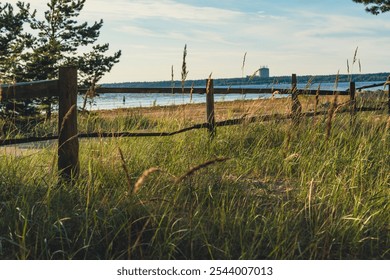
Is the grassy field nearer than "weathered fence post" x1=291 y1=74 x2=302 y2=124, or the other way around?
the grassy field

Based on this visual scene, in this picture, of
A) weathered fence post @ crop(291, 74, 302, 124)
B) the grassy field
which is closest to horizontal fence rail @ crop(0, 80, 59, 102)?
the grassy field

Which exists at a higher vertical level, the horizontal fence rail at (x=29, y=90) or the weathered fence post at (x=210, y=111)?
the horizontal fence rail at (x=29, y=90)

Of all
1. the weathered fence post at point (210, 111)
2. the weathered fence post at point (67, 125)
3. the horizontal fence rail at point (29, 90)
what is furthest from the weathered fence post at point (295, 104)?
the horizontal fence rail at point (29, 90)

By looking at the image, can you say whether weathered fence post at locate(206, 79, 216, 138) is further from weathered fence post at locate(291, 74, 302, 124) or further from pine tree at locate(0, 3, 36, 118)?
pine tree at locate(0, 3, 36, 118)

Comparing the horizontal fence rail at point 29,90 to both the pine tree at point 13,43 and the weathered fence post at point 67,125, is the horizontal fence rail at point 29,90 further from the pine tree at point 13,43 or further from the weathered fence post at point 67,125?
the pine tree at point 13,43

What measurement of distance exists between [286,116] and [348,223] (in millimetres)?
3968

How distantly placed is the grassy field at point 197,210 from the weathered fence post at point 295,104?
156 centimetres

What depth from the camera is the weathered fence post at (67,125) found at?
14.9 ft

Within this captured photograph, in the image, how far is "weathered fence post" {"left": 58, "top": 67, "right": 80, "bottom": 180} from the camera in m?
4.54

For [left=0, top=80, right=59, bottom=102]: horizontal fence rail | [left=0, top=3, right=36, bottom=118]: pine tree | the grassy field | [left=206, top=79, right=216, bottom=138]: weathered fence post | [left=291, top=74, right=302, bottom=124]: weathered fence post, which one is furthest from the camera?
[left=0, top=3, right=36, bottom=118]: pine tree

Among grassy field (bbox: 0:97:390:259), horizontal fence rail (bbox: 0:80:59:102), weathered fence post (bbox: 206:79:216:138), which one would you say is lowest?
grassy field (bbox: 0:97:390:259)

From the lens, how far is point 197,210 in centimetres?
354

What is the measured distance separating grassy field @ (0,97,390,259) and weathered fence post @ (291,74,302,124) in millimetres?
1559
